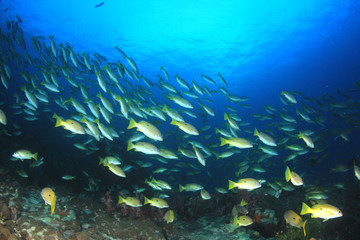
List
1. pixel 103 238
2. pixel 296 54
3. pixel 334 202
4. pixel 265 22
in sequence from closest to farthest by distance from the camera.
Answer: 1. pixel 103 238
2. pixel 334 202
3. pixel 265 22
4. pixel 296 54

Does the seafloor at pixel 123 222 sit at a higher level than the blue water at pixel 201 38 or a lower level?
lower

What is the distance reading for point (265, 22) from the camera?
21.6 m

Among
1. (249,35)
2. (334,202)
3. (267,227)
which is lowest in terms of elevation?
(334,202)

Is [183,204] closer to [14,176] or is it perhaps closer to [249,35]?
[14,176]

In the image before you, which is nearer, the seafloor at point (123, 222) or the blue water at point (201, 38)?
the seafloor at point (123, 222)

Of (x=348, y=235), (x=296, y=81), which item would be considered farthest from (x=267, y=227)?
(x=296, y=81)

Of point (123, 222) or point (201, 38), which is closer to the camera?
point (123, 222)

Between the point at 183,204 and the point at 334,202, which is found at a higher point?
the point at 334,202

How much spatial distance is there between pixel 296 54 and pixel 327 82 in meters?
18.3

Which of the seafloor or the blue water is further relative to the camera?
the blue water

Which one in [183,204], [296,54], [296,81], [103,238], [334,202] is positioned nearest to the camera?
[103,238]

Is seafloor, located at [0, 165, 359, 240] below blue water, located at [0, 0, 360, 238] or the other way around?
below

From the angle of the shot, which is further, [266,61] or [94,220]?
[266,61]

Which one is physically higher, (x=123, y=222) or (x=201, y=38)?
(x=201, y=38)
